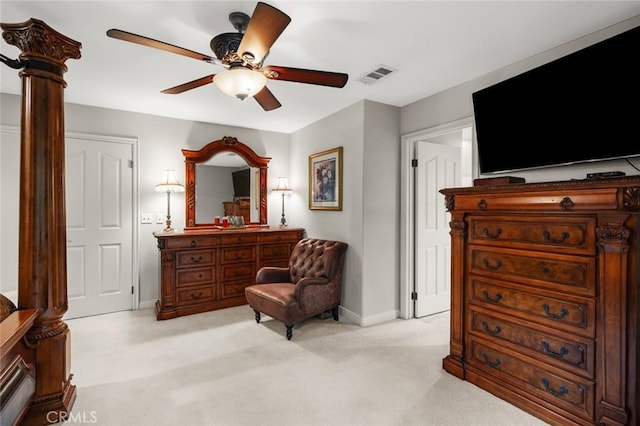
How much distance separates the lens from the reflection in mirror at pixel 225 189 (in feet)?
14.3

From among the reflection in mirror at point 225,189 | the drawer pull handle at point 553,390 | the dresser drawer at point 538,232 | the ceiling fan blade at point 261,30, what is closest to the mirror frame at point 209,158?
the reflection in mirror at point 225,189

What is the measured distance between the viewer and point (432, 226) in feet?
12.4

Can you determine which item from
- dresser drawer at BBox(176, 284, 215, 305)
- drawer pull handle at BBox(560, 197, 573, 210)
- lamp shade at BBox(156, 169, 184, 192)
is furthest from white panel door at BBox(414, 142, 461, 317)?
lamp shade at BBox(156, 169, 184, 192)

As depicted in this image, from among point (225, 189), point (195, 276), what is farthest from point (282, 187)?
point (195, 276)

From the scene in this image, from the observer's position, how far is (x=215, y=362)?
2633mm

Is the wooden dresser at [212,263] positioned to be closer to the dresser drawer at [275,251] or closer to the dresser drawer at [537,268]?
the dresser drawer at [275,251]

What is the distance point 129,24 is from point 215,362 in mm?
2509

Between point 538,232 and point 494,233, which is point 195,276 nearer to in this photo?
point 494,233

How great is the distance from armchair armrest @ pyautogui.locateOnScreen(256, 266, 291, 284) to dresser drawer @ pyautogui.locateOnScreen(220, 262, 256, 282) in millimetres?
475

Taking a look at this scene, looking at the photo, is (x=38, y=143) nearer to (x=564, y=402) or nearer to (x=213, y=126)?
(x=213, y=126)

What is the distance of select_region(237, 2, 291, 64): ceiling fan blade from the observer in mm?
1422

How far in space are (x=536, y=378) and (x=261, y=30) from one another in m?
2.54

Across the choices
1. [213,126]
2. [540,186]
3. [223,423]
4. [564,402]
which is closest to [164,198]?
[213,126]

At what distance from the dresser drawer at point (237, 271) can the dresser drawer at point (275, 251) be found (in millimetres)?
197
